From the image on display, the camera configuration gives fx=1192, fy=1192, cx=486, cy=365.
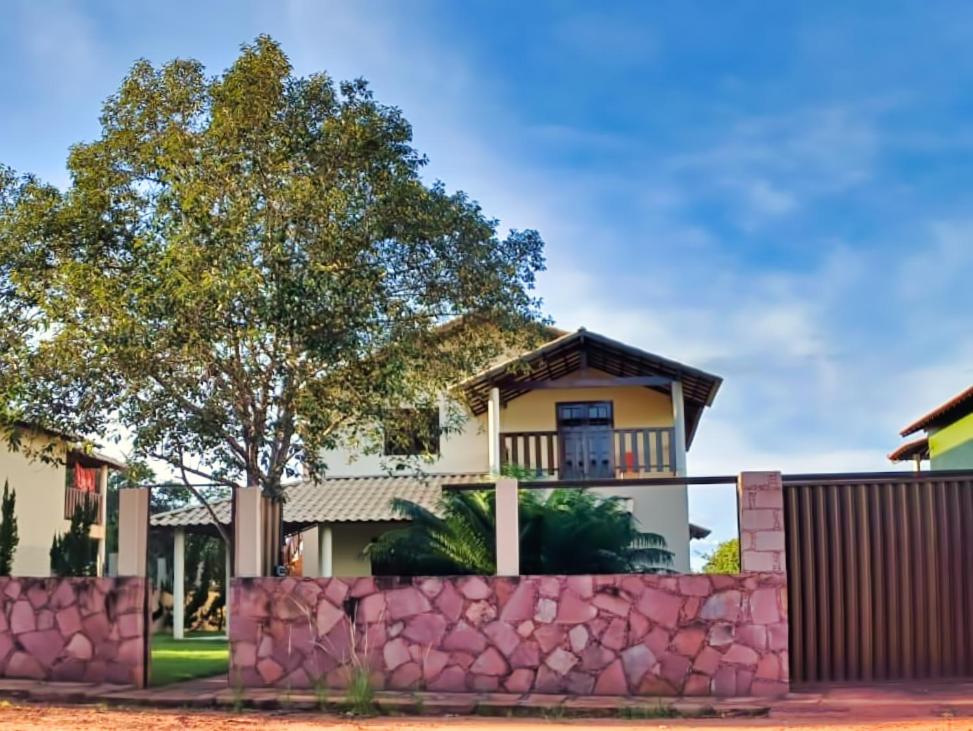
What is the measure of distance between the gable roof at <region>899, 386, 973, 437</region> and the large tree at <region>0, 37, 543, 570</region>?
1096 cm

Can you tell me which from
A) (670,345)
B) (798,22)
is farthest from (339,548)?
(798,22)

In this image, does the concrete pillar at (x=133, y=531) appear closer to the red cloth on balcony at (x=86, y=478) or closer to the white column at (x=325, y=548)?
the white column at (x=325, y=548)

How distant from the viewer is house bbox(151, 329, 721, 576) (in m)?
22.6

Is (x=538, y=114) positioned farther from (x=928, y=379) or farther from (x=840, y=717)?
(x=928, y=379)

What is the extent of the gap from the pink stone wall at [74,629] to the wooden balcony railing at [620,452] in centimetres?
1053

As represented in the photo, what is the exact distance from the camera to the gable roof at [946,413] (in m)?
21.6

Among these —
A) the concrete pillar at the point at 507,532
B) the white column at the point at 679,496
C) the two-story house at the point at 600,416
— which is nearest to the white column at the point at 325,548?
the two-story house at the point at 600,416

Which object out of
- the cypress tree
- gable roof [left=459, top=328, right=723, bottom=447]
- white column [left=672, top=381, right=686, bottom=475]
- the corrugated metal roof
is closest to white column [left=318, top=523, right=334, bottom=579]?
the corrugated metal roof

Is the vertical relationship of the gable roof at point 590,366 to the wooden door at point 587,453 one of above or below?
above

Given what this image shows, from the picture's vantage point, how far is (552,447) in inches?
905

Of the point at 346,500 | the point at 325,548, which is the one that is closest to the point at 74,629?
the point at 325,548

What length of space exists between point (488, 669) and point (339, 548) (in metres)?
12.7

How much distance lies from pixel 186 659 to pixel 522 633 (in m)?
7.26

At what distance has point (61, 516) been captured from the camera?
1220 inches
